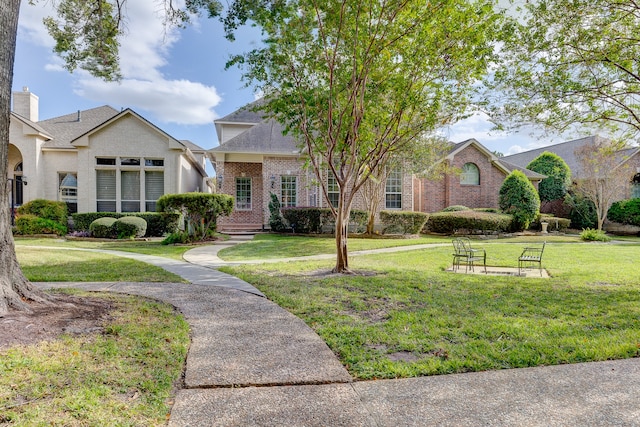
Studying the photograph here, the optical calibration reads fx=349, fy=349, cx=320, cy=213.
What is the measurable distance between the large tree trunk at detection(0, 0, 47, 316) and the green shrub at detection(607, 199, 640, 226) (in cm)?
2788

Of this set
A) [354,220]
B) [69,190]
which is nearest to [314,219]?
[354,220]

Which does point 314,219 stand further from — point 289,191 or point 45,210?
point 45,210

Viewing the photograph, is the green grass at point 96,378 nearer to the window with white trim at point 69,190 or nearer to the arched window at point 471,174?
the window with white trim at point 69,190

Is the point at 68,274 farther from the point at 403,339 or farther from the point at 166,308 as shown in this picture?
the point at 403,339

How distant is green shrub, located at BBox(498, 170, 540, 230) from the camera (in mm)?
18547

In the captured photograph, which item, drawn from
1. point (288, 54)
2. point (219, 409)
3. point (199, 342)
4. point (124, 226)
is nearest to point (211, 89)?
point (124, 226)

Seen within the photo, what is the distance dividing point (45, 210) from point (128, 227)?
164 inches

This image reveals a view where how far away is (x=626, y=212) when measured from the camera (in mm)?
21234

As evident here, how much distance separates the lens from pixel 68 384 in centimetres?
255

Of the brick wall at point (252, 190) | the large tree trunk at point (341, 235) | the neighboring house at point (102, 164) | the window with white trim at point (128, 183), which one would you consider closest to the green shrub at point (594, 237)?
the large tree trunk at point (341, 235)

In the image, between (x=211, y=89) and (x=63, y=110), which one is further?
(x=63, y=110)

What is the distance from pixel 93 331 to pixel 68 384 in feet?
3.74

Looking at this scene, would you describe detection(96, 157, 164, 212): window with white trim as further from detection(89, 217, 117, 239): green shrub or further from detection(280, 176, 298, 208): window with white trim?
detection(280, 176, 298, 208): window with white trim

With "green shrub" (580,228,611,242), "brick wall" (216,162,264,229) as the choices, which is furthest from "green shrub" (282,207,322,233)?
"green shrub" (580,228,611,242)
